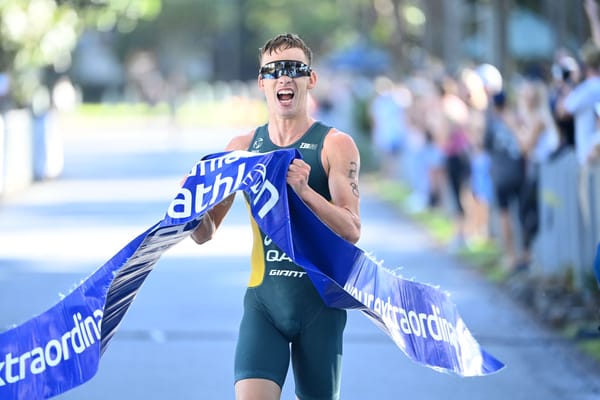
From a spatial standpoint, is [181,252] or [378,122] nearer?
[181,252]

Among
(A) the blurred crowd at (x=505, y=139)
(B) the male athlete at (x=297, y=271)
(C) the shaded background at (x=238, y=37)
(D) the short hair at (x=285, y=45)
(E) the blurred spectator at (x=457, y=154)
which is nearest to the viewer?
(B) the male athlete at (x=297, y=271)

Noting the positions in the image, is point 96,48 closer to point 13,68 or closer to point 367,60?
point 367,60

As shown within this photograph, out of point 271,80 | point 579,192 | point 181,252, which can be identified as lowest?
point 181,252

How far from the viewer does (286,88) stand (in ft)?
18.0

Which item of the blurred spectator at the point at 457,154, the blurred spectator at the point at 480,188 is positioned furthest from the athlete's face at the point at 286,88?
the blurred spectator at the point at 457,154

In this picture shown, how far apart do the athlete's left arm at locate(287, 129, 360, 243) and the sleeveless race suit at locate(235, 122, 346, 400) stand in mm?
58

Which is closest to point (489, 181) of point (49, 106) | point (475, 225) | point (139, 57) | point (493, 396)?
point (475, 225)

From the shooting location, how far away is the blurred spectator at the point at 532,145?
1287cm

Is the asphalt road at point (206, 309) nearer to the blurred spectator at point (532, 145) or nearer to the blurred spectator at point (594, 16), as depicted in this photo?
the blurred spectator at point (532, 145)

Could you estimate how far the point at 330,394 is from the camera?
555cm

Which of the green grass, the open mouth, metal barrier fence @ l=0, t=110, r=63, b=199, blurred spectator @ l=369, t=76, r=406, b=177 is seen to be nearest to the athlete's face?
the open mouth

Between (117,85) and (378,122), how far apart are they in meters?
81.1

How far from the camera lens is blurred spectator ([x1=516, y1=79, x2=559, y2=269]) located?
42.2 feet

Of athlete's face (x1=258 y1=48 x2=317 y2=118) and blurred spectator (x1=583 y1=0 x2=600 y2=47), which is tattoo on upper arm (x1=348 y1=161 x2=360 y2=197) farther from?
blurred spectator (x1=583 y1=0 x2=600 y2=47)
